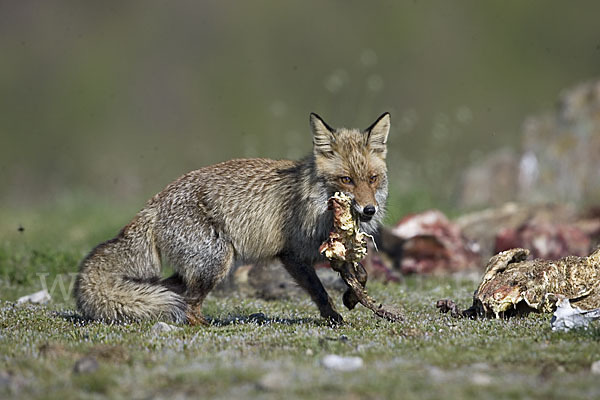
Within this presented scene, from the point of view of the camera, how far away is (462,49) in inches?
2028

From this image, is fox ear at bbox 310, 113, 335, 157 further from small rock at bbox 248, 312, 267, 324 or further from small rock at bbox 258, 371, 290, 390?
small rock at bbox 258, 371, 290, 390

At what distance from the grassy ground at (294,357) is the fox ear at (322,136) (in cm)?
184

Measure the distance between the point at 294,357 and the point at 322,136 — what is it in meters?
2.90

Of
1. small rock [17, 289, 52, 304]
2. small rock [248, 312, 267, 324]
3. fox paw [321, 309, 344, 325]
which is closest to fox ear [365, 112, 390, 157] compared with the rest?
fox paw [321, 309, 344, 325]

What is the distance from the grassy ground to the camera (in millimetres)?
4469

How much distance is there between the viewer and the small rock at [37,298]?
9.47 m

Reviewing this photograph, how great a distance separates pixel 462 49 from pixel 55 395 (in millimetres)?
50473

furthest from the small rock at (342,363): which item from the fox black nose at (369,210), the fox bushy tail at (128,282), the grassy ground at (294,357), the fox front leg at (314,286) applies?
the fox bushy tail at (128,282)

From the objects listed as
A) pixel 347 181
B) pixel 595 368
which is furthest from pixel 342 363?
pixel 347 181

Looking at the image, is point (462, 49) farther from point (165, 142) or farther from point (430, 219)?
point (430, 219)

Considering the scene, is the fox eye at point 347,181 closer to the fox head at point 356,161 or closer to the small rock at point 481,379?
the fox head at point 356,161

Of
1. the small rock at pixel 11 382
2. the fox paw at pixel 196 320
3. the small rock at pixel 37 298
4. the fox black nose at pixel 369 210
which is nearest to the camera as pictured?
the small rock at pixel 11 382

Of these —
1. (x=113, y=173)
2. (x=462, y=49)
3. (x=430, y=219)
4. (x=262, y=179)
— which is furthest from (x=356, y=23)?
(x=262, y=179)

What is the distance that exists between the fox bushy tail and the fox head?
6.83ft
